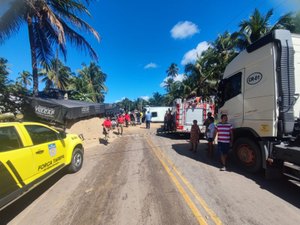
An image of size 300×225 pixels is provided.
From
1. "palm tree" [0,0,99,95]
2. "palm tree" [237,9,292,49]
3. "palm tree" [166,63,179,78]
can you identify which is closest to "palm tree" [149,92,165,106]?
"palm tree" [166,63,179,78]

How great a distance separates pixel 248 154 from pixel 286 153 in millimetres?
1425

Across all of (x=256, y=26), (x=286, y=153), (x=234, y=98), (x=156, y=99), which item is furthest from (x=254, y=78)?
(x=156, y=99)

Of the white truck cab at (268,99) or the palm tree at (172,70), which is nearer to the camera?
the white truck cab at (268,99)

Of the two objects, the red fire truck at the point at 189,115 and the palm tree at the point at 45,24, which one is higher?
the palm tree at the point at 45,24

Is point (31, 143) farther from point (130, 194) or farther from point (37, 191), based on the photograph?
point (130, 194)

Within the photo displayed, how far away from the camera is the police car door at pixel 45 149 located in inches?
175

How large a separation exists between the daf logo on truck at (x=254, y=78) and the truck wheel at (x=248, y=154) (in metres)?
1.75

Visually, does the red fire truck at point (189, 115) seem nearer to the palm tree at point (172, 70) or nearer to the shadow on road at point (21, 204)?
the shadow on road at point (21, 204)

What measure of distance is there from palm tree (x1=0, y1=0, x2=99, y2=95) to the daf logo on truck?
8725 millimetres

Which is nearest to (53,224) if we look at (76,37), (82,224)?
(82,224)

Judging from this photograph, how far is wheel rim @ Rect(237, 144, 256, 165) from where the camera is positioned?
237 inches

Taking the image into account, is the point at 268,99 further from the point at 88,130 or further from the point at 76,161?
the point at 88,130

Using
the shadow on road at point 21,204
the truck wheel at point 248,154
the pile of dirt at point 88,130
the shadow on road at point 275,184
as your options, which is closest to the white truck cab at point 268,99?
the truck wheel at point 248,154

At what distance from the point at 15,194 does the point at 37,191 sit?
1492 mm
